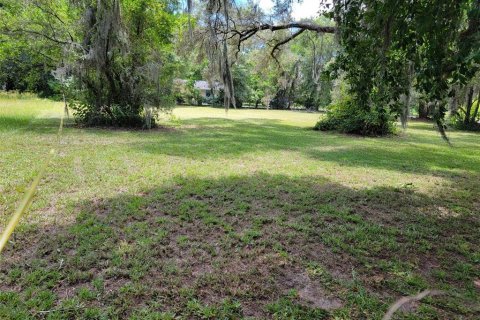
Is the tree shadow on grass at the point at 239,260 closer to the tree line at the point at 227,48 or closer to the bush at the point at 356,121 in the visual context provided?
the tree line at the point at 227,48

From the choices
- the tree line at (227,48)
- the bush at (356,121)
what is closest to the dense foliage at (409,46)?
the tree line at (227,48)

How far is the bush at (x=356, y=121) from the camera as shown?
14305mm

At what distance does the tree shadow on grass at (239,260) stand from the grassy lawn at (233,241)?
0.02 metres

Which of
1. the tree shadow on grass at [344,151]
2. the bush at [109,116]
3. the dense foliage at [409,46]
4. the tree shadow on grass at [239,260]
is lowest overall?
the tree shadow on grass at [239,260]

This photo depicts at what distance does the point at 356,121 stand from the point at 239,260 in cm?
1281

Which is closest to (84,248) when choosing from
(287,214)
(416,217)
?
(287,214)

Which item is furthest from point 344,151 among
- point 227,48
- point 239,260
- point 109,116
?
point 109,116

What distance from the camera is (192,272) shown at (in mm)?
3137

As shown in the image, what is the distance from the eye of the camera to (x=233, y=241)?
3766mm

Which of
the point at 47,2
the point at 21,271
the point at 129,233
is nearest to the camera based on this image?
the point at 21,271

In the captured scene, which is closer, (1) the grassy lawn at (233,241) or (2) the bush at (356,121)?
(1) the grassy lawn at (233,241)

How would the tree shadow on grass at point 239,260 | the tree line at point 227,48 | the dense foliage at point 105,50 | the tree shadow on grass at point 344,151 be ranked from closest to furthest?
the tree shadow on grass at point 239,260, the tree line at point 227,48, the tree shadow on grass at point 344,151, the dense foliage at point 105,50

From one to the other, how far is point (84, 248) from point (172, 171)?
3.32m

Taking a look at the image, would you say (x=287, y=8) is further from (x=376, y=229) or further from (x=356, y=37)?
(x=376, y=229)
